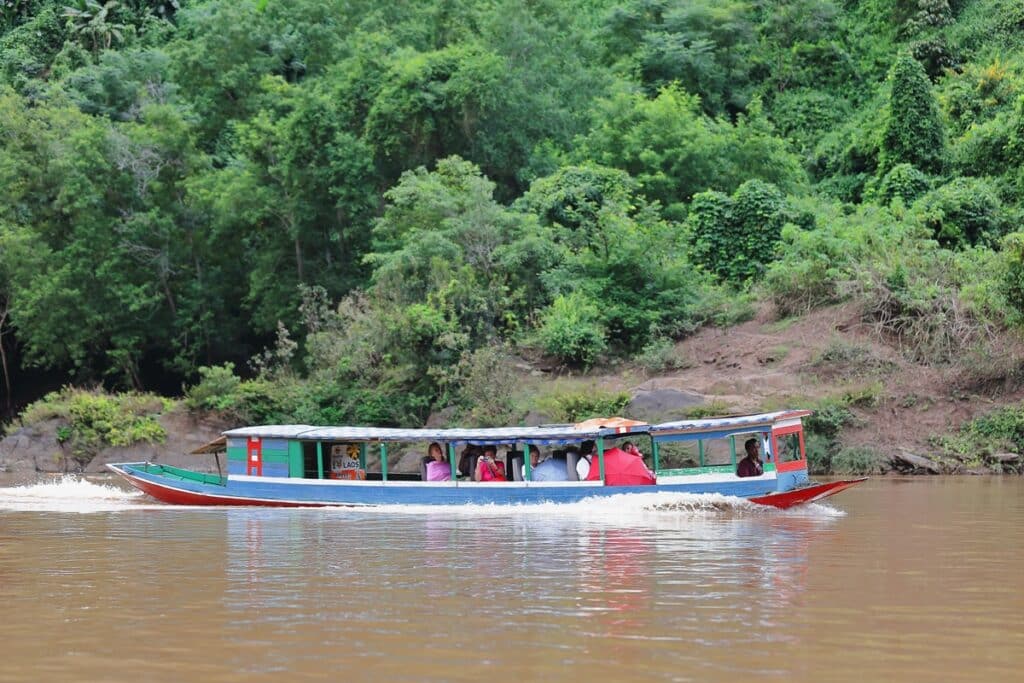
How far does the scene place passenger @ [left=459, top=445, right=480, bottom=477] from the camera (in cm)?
A: 2308

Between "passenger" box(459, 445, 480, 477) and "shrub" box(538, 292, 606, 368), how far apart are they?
11.4m

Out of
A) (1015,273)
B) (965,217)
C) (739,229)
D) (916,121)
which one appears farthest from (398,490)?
(916,121)

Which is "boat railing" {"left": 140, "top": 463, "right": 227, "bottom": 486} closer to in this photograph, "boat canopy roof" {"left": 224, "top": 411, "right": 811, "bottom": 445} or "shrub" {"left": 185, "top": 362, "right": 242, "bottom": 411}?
"boat canopy roof" {"left": 224, "top": 411, "right": 811, "bottom": 445}

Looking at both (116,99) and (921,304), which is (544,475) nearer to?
(921,304)

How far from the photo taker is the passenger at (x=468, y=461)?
909 inches

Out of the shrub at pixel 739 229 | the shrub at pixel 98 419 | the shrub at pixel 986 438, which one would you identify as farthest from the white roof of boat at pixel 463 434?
the shrub at pixel 739 229

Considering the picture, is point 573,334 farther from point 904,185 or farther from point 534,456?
point 534,456

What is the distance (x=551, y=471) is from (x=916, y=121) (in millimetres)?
22450

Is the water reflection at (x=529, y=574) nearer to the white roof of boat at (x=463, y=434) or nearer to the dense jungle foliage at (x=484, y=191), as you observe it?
the white roof of boat at (x=463, y=434)

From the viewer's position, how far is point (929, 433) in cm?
2962

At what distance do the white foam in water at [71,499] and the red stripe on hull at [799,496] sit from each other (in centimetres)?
1073

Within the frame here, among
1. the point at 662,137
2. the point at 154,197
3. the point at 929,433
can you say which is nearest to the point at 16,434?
the point at 154,197

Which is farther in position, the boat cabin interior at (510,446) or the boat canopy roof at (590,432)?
the boat cabin interior at (510,446)

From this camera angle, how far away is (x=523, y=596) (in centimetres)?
1267
